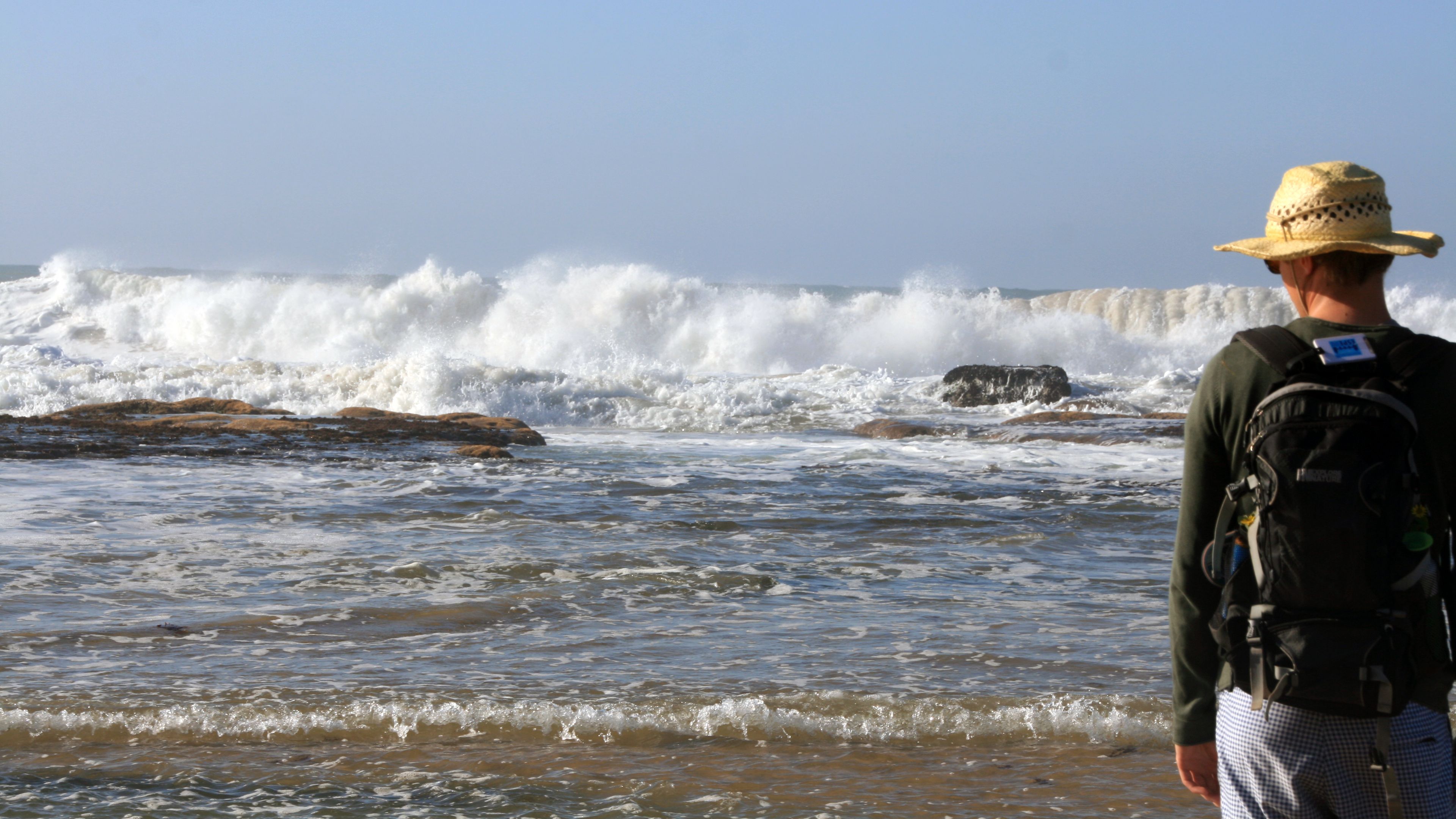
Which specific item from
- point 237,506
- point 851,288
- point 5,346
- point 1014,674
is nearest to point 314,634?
point 1014,674

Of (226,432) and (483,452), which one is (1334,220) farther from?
(226,432)

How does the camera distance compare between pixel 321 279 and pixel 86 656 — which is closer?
pixel 86 656

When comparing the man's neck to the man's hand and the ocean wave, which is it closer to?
the man's hand

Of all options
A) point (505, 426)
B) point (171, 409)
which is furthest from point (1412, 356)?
point (171, 409)

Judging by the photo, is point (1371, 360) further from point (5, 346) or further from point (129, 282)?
point (129, 282)

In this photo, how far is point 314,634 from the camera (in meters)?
5.46

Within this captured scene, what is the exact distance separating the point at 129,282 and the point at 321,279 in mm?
5748

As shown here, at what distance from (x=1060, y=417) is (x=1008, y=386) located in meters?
3.63

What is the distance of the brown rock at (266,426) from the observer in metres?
14.1

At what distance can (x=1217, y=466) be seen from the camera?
1799 millimetres


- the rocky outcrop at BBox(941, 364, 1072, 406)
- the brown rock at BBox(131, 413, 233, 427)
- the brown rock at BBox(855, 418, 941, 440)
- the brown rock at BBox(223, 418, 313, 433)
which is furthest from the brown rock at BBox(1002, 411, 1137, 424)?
the brown rock at BBox(131, 413, 233, 427)

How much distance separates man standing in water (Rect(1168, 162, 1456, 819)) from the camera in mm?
1619

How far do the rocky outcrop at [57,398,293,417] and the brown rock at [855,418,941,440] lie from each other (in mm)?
7154

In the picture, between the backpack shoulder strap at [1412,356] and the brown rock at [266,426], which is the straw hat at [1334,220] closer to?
the backpack shoulder strap at [1412,356]
